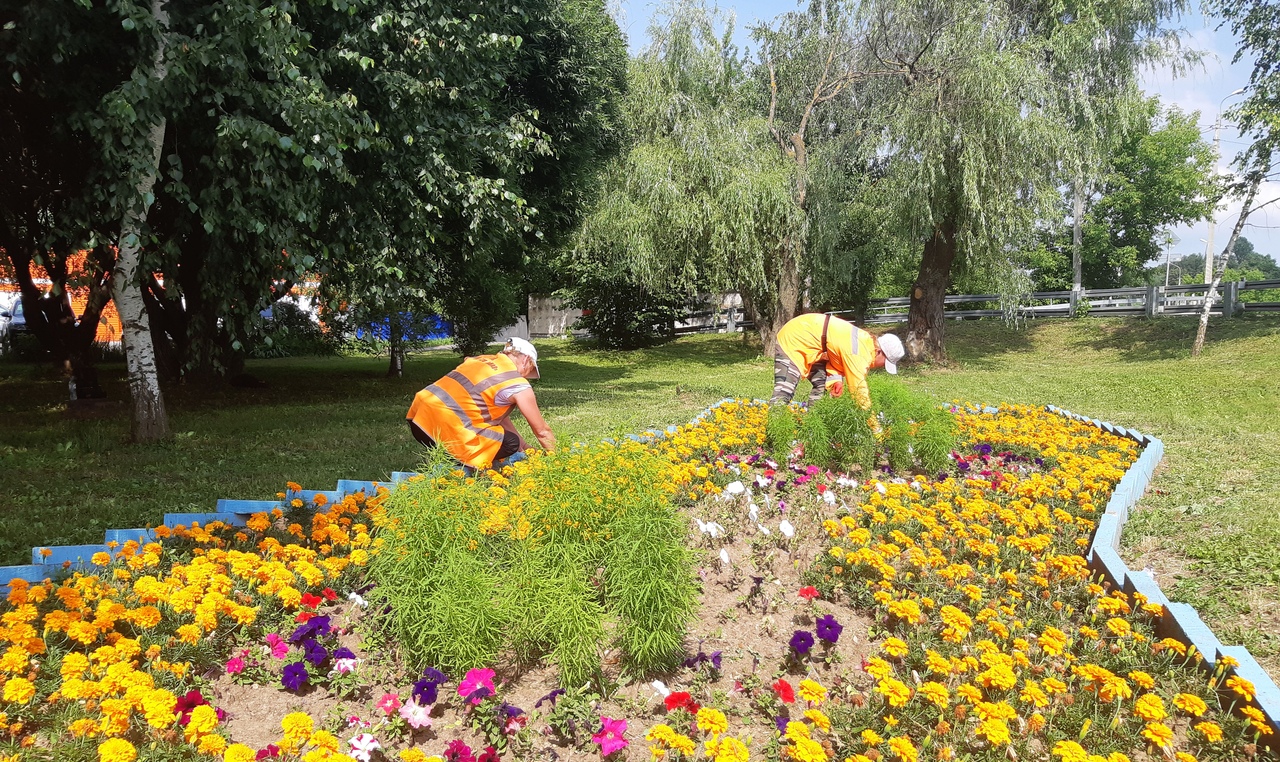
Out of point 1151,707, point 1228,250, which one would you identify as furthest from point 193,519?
point 1228,250

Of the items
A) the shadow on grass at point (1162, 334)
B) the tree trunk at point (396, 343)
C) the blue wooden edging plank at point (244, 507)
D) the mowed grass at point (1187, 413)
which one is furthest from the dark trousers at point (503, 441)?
the shadow on grass at point (1162, 334)

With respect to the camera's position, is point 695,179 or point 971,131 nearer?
point 971,131

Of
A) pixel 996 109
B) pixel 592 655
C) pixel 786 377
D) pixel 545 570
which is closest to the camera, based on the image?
pixel 592 655

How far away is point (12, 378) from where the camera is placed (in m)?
14.7

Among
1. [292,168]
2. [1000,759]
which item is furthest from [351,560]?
[292,168]

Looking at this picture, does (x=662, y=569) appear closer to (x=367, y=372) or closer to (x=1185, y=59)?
(x=367, y=372)

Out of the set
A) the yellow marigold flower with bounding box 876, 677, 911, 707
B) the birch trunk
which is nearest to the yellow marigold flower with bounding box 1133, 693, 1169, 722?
the yellow marigold flower with bounding box 876, 677, 911, 707

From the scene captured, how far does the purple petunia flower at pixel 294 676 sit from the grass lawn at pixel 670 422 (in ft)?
5.04

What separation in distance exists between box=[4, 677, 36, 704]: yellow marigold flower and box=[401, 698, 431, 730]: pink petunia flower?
1.13 meters

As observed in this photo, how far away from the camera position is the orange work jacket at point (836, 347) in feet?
20.3

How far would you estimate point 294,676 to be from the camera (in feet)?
8.57

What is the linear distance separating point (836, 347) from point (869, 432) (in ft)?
4.41

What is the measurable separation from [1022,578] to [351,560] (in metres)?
3.42

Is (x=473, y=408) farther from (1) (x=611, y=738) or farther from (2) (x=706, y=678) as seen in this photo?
(1) (x=611, y=738)
